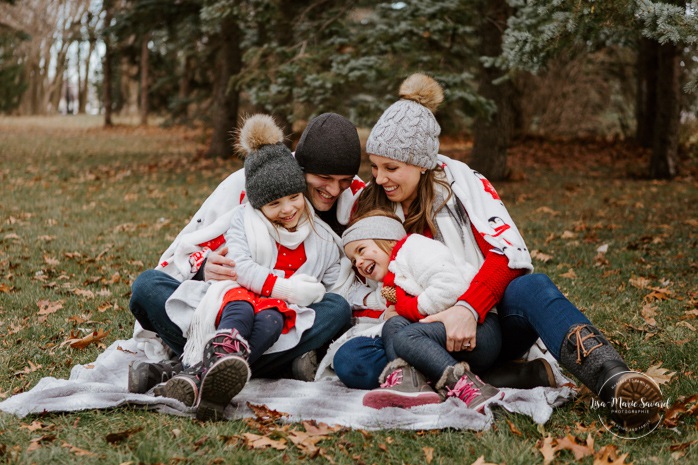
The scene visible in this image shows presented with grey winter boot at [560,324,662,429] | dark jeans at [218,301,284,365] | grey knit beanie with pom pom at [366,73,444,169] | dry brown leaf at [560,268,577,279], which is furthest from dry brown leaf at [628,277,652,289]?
dark jeans at [218,301,284,365]

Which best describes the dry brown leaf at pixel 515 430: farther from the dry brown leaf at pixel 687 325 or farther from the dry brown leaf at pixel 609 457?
the dry brown leaf at pixel 687 325

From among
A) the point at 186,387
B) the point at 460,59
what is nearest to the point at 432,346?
the point at 186,387

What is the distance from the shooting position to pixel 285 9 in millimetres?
11711

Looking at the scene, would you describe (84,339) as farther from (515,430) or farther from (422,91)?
(515,430)

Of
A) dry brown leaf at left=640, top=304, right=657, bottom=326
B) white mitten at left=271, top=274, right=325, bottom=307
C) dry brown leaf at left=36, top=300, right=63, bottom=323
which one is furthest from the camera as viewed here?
dry brown leaf at left=36, top=300, right=63, bottom=323

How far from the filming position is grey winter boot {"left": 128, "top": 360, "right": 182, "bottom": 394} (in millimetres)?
3238

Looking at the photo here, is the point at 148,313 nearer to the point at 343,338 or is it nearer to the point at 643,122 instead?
the point at 343,338

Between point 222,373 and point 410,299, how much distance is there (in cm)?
95

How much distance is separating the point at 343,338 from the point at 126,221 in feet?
18.4

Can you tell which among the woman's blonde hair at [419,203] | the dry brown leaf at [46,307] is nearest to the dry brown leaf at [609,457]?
the woman's blonde hair at [419,203]

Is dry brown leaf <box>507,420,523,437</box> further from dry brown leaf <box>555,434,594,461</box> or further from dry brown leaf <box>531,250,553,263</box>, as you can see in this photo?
dry brown leaf <box>531,250,553,263</box>

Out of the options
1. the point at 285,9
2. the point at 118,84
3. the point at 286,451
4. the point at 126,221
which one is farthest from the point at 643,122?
the point at 118,84

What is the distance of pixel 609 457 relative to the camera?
2631 millimetres

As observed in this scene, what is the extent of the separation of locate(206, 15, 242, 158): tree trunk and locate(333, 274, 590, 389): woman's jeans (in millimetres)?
10973
